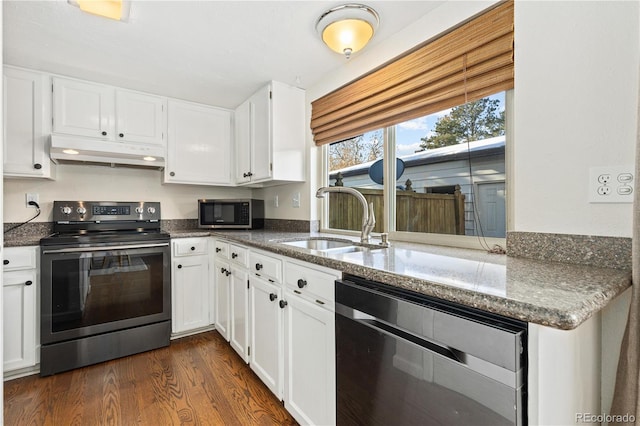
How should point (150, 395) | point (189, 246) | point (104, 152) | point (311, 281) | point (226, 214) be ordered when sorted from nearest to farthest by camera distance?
point (311, 281) → point (150, 395) → point (104, 152) → point (189, 246) → point (226, 214)

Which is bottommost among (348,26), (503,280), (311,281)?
(311,281)

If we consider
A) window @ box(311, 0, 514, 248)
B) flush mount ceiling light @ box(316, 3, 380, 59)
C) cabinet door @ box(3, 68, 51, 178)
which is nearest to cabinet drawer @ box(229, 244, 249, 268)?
window @ box(311, 0, 514, 248)

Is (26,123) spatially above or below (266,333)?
above

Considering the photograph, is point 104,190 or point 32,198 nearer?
point 32,198

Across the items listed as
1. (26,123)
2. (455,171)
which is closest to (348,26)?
(455,171)

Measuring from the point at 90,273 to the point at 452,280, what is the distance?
2369 millimetres

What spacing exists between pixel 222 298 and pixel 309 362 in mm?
1276

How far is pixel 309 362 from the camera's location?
1355mm

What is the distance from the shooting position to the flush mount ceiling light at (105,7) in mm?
1478

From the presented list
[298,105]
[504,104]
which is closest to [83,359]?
[298,105]

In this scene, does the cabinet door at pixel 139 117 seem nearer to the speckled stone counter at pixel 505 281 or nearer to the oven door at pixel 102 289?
the oven door at pixel 102 289

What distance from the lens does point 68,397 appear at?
1752 millimetres

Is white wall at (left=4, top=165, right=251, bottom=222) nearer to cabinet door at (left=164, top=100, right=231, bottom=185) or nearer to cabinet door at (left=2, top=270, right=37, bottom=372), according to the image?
cabinet door at (left=164, top=100, right=231, bottom=185)

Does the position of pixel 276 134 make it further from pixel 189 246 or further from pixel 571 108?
pixel 571 108
